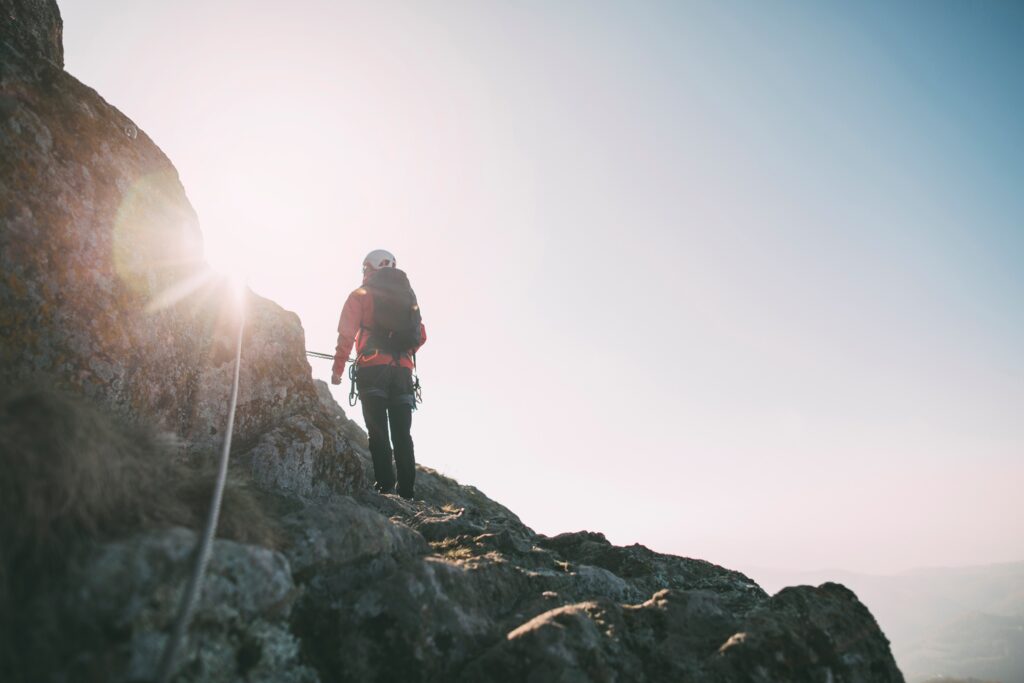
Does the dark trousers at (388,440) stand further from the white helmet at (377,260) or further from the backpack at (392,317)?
the white helmet at (377,260)

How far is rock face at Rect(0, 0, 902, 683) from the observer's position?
3.07 meters

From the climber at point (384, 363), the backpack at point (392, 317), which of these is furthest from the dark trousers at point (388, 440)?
the backpack at point (392, 317)

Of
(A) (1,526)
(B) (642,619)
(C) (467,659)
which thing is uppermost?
(A) (1,526)

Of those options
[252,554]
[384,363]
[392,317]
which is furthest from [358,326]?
[252,554]

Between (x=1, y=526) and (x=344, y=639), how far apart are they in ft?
7.14

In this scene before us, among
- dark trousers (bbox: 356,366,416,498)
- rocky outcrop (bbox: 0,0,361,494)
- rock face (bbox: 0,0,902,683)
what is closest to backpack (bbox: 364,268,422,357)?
dark trousers (bbox: 356,366,416,498)

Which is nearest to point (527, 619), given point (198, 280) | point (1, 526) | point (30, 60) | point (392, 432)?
point (1, 526)

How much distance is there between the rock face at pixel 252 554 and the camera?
307cm

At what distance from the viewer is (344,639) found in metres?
3.76

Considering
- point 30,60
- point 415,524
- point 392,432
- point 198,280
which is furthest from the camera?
point 392,432

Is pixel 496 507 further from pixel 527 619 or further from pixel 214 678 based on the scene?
pixel 214 678

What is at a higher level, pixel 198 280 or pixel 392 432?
pixel 198 280

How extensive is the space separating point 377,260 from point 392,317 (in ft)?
5.09

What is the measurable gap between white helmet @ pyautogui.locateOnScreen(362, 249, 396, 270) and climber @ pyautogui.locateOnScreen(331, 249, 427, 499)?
0.67 meters
